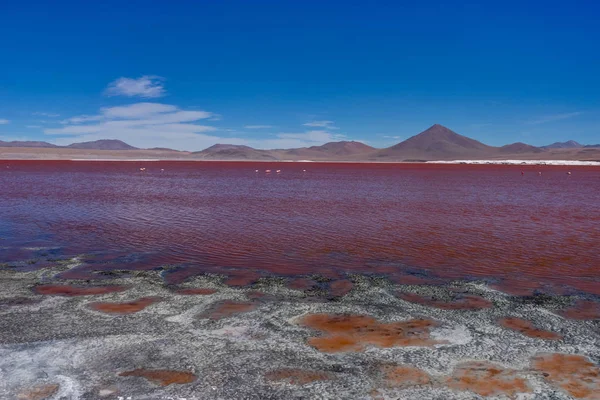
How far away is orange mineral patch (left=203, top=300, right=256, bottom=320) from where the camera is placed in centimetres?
898

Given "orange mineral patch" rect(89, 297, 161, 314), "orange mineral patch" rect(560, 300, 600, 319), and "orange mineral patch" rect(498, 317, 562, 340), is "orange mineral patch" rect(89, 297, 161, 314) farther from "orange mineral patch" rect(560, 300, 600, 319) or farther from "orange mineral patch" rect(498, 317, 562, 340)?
"orange mineral patch" rect(560, 300, 600, 319)

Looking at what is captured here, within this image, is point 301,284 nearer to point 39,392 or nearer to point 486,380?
point 486,380

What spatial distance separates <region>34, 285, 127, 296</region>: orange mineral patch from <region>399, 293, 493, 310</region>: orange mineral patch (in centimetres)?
671

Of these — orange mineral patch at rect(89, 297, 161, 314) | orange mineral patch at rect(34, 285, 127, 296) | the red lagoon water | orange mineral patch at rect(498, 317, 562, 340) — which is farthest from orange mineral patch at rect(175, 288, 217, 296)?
orange mineral patch at rect(498, 317, 562, 340)

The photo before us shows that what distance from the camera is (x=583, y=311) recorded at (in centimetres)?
948

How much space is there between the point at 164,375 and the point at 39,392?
5.14ft

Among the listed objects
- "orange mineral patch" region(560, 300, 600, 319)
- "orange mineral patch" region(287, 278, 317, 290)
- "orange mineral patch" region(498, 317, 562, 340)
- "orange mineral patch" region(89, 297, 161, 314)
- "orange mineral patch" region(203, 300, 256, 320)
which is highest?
"orange mineral patch" region(89, 297, 161, 314)

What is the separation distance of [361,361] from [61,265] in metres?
9.89

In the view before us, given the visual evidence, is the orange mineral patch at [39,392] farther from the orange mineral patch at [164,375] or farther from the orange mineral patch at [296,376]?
the orange mineral patch at [296,376]

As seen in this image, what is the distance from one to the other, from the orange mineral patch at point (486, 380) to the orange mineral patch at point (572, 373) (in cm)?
48

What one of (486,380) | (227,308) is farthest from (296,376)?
(227,308)

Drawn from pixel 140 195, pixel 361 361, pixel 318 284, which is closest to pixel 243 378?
pixel 361 361

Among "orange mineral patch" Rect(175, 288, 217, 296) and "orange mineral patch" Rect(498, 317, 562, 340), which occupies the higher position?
"orange mineral patch" Rect(175, 288, 217, 296)

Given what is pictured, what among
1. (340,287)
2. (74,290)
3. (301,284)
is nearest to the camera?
(74,290)
